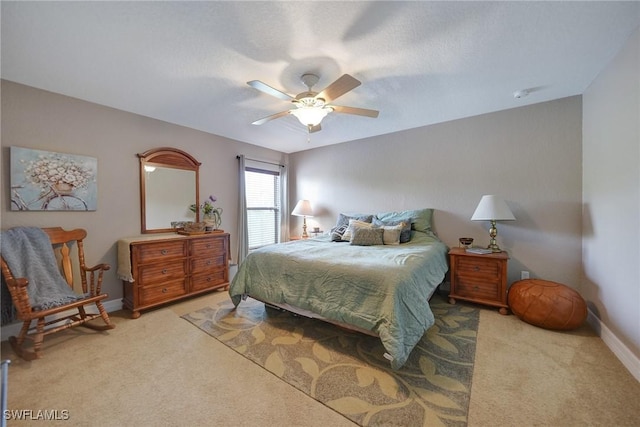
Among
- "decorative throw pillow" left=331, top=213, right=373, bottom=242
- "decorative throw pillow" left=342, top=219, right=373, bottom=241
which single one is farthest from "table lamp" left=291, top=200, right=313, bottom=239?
"decorative throw pillow" left=342, top=219, right=373, bottom=241

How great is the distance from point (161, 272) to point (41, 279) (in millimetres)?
961

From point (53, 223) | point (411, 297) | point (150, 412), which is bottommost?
point (150, 412)

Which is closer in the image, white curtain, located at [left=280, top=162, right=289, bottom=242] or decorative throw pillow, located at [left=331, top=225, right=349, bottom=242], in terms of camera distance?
decorative throw pillow, located at [left=331, top=225, right=349, bottom=242]

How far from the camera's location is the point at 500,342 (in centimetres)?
217

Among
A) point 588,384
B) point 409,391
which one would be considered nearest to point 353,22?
point 409,391

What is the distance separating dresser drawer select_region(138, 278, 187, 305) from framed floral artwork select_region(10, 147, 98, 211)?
109cm

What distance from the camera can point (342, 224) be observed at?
4086 millimetres

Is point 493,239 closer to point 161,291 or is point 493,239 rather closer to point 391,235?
point 391,235

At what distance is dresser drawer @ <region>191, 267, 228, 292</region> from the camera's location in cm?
330

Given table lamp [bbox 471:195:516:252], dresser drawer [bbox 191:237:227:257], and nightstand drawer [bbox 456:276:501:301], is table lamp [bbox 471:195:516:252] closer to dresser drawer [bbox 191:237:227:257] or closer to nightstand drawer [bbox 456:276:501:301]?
nightstand drawer [bbox 456:276:501:301]

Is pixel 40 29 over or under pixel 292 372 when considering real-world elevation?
over

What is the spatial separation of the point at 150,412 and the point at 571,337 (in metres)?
3.31

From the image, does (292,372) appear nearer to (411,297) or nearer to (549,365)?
(411,297)

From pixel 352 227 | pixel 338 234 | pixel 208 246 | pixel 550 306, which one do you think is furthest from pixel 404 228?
pixel 208 246
